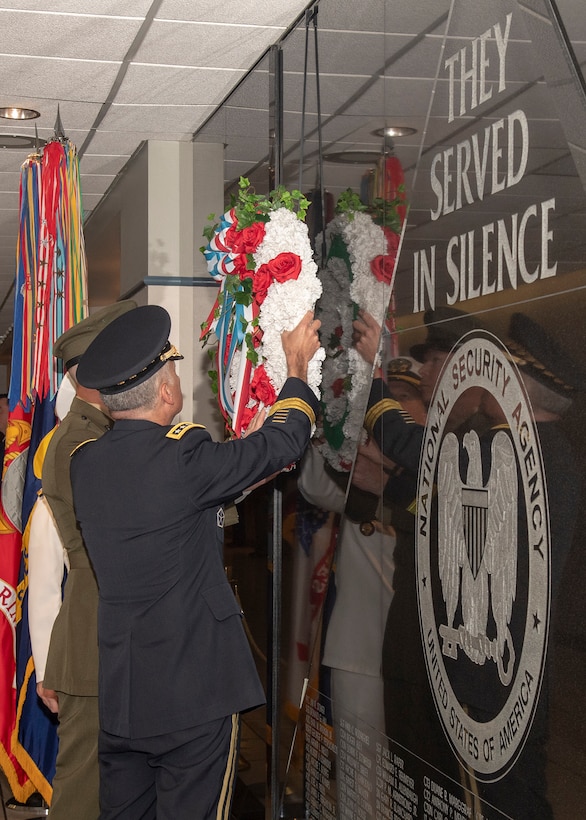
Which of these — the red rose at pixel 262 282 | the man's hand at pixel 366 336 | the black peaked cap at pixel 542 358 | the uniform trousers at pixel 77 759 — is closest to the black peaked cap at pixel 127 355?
the red rose at pixel 262 282

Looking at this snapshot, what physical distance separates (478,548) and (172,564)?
2.53ft

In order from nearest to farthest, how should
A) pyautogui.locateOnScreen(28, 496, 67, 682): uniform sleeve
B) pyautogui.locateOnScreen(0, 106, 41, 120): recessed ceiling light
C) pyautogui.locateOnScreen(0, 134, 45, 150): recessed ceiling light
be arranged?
pyautogui.locateOnScreen(28, 496, 67, 682): uniform sleeve
pyautogui.locateOnScreen(0, 106, 41, 120): recessed ceiling light
pyautogui.locateOnScreen(0, 134, 45, 150): recessed ceiling light

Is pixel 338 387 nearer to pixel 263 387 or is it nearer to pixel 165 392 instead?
pixel 263 387

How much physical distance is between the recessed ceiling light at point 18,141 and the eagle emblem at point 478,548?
10.5ft

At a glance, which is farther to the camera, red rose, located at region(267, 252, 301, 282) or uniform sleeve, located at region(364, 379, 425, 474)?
red rose, located at region(267, 252, 301, 282)

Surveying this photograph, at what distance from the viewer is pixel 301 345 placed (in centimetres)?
261

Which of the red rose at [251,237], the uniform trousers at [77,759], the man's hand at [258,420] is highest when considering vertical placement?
the red rose at [251,237]

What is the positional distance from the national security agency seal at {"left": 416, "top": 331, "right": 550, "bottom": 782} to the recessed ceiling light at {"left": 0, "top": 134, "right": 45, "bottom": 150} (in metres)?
3.15

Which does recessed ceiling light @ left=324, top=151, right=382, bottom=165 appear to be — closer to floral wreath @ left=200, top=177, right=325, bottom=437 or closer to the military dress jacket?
floral wreath @ left=200, top=177, right=325, bottom=437

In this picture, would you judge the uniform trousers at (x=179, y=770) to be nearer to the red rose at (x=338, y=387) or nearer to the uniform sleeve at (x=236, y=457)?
the uniform sleeve at (x=236, y=457)

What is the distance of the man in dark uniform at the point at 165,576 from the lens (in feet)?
7.75

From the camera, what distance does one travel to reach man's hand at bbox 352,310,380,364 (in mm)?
2543

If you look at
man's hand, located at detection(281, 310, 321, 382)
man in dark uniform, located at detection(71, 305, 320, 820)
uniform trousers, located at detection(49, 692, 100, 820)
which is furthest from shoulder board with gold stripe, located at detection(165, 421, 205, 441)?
uniform trousers, located at detection(49, 692, 100, 820)

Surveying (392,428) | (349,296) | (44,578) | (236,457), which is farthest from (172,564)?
(44,578)
